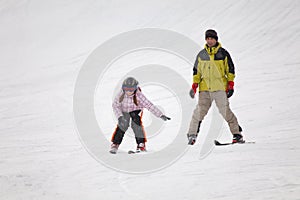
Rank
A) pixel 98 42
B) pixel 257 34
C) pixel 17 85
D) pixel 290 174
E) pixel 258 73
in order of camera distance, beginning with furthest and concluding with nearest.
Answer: pixel 98 42
pixel 257 34
pixel 17 85
pixel 258 73
pixel 290 174

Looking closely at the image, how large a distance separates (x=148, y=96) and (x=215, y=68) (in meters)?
4.10

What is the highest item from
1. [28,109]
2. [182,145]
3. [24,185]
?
[28,109]

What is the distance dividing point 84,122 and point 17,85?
3892 millimetres

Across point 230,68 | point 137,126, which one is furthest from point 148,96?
point 230,68

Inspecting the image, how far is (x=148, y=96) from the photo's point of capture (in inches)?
452

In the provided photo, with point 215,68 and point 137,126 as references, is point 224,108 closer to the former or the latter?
point 215,68

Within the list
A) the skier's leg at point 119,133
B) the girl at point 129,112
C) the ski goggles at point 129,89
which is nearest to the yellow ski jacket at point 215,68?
the girl at point 129,112

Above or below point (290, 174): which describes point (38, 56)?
above

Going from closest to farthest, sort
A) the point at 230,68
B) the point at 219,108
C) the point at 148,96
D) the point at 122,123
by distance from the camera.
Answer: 1. the point at 230,68
2. the point at 219,108
3. the point at 122,123
4. the point at 148,96

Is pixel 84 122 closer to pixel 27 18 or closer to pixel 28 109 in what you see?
pixel 28 109

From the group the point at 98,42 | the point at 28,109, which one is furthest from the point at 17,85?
the point at 98,42

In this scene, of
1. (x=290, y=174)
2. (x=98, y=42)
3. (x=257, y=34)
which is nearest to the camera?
(x=290, y=174)

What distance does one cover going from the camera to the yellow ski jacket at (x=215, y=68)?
7.49 metres

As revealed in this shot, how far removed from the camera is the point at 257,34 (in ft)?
49.9
